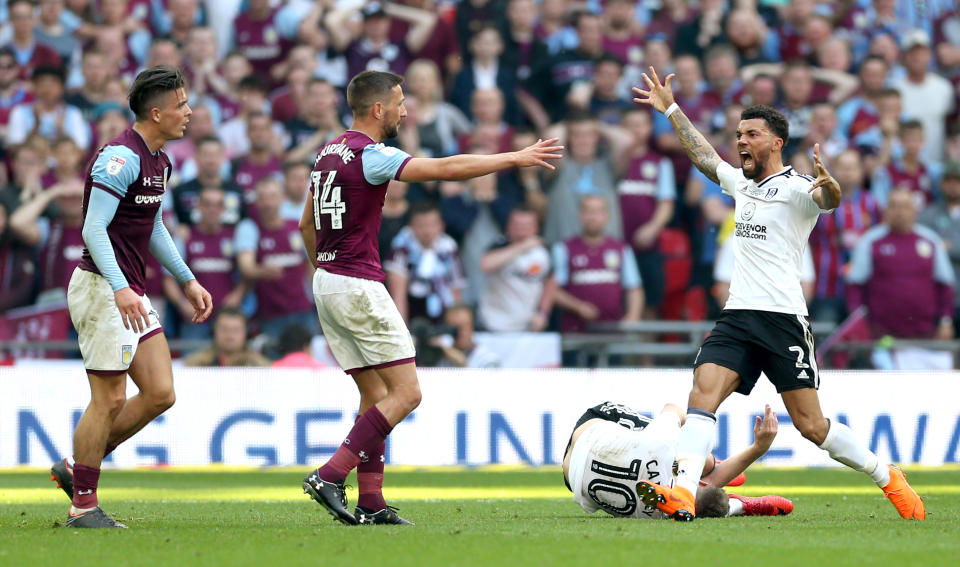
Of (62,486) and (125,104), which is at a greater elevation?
(125,104)

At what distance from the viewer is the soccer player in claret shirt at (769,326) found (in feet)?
26.7

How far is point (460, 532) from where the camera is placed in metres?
7.47

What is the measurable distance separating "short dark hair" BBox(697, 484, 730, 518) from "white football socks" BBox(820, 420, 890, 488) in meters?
0.69

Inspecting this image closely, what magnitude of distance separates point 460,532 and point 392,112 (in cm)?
241

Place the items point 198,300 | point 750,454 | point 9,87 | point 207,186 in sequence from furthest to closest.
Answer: point 9,87, point 207,186, point 750,454, point 198,300

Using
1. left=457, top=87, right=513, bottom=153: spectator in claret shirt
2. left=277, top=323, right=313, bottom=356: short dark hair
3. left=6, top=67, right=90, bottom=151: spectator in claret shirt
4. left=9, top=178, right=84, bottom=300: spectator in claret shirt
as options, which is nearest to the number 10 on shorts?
left=277, top=323, right=313, bottom=356: short dark hair

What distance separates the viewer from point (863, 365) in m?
14.8

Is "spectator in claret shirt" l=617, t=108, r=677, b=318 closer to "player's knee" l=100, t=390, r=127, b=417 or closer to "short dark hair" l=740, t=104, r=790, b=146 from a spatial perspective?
"short dark hair" l=740, t=104, r=790, b=146

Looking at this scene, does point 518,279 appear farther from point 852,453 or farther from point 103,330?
point 103,330

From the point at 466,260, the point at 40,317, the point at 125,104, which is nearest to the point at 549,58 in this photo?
the point at 466,260

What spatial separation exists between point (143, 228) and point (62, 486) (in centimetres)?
161

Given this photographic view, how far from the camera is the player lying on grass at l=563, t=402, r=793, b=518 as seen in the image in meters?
8.04

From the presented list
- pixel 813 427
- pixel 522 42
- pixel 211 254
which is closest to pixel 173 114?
pixel 813 427

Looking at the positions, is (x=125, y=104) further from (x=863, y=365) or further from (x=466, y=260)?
(x=863, y=365)
